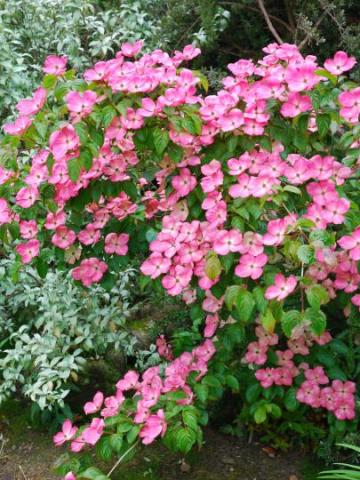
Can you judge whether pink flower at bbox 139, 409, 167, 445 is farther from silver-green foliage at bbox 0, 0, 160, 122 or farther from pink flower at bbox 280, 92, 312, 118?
silver-green foliage at bbox 0, 0, 160, 122

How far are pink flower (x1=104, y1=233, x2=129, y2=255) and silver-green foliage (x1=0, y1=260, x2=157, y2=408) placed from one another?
21.9 inches

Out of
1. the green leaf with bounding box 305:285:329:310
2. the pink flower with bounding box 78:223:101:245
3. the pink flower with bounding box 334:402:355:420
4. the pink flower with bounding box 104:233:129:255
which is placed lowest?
the pink flower with bounding box 334:402:355:420

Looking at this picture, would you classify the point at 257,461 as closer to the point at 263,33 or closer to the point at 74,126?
the point at 74,126

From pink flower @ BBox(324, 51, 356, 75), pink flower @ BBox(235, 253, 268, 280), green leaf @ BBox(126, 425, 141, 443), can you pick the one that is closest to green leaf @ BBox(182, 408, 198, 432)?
green leaf @ BBox(126, 425, 141, 443)

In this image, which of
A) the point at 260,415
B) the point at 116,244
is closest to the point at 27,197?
the point at 116,244

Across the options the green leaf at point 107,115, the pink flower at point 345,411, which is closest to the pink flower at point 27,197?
the green leaf at point 107,115

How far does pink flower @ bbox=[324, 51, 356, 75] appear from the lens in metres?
1.93

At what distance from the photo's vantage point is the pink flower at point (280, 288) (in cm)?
176

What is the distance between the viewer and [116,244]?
7.22 ft

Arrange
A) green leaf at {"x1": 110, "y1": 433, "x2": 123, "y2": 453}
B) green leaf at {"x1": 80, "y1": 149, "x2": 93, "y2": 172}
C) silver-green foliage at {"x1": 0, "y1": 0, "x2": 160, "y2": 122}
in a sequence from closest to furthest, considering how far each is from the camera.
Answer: green leaf at {"x1": 80, "y1": 149, "x2": 93, "y2": 172} → green leaf at {"x1": 110, "y1": 433, "x2": 123, "y2": 453} → silver-green foliage at {"x1": 0, "y1": 0, "x2": 160, "y2": 122}

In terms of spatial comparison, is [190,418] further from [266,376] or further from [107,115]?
[107,115]

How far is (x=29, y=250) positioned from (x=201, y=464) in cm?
104

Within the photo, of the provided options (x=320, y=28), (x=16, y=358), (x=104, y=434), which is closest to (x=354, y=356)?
(x=104, y=434)

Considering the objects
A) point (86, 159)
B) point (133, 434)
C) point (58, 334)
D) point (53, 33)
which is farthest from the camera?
point (53, 33)
